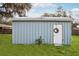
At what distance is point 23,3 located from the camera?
177 inches

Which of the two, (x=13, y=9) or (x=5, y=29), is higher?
(x=13, y=9)

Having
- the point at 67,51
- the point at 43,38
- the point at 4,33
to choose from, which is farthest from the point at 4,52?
the point at 67,51

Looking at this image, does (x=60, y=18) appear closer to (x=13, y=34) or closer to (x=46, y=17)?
(x=46, y=17)

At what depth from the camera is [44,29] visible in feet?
14.8

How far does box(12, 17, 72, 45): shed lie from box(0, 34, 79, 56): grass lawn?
0.08m

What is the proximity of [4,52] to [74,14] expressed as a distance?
1.18 metres

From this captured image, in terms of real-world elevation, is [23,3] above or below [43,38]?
above

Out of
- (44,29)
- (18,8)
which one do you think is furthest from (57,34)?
(18,8)

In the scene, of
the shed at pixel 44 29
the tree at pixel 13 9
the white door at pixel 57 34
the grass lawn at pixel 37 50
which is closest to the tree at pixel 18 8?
the tree at pixel 13 9

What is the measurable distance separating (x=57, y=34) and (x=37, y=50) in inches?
15.0

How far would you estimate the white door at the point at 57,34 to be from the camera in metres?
4.48

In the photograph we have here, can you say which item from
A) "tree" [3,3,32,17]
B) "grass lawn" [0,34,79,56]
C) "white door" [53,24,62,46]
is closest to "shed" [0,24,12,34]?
"grass lawn" [0,34,79,56]

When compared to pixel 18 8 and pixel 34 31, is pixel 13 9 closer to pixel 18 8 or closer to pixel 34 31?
pixel 18 8

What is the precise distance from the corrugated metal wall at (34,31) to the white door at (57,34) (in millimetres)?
59
